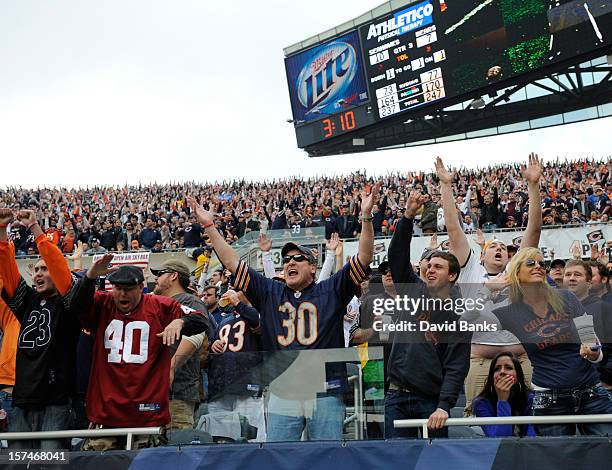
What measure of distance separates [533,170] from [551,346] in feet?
5.66

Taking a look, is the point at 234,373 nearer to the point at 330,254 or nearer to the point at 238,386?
the point at 238,386

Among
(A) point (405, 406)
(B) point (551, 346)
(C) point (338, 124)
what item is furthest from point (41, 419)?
(C) point (338, 124)

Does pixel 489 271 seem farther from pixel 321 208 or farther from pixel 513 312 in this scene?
pixel 321 208

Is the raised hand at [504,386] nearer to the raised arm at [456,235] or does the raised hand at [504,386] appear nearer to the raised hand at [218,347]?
the raised arm at [456,235]

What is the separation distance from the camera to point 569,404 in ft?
15.4

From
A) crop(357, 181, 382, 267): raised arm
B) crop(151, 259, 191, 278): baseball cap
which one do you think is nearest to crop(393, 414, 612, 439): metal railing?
crop(357, 181, 382, 267): raised arm

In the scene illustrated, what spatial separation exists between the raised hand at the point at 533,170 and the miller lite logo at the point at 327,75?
64.5 feet

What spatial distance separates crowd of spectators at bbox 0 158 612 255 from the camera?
17.2m

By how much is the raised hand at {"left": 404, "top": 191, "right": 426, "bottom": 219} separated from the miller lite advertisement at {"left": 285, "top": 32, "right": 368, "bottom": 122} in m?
20.2

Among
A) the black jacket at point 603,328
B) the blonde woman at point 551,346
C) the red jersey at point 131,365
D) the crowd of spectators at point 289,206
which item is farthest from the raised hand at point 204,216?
the crowd of spectators at point 289,206

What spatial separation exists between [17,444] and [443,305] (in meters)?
2.94

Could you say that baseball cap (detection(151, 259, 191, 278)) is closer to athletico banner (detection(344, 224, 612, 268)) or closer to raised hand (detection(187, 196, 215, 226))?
raised hand (detection(187, 196, 215, 226))

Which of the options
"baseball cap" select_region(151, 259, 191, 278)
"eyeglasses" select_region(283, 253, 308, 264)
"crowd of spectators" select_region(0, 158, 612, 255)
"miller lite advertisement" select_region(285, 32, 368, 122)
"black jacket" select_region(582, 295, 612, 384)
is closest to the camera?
"black jacket" select_region(582, 295, 612, 384)

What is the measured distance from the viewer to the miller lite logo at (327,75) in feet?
83.7
